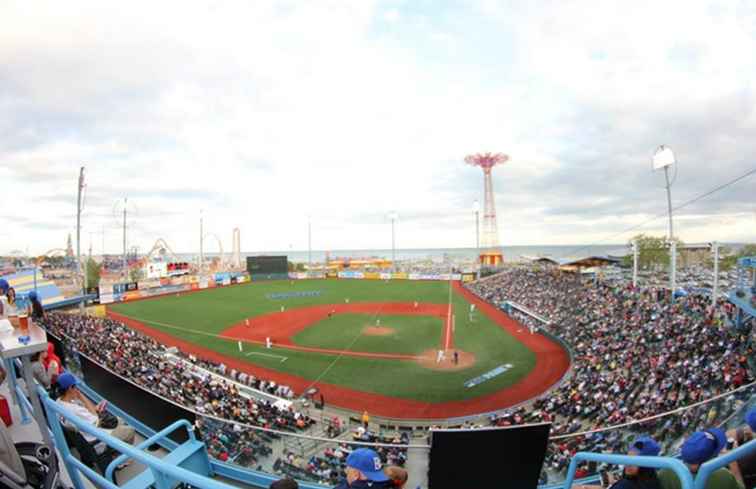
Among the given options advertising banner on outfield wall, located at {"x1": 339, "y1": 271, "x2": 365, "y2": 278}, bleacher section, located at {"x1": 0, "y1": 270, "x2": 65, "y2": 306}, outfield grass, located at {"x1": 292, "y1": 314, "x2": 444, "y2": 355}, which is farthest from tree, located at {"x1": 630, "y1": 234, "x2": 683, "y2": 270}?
bleacher section, located at {"x1": 0, "y1": 270, "x2": 65, "y2": 306}

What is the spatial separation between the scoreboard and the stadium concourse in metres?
41.8

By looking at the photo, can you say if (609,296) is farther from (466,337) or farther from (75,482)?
(75,482)

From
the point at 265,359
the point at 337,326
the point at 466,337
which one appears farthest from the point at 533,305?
the point at 265,359

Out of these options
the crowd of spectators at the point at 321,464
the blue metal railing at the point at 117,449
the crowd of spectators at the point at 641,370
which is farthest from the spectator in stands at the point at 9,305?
the crowd of spectators at the point at 641,370

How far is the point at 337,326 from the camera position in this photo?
30500mm

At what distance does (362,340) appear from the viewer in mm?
26312

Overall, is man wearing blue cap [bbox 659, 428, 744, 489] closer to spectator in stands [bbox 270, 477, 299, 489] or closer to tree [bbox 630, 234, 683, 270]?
spectator in stands [bbox 270, 477, 299, 489]

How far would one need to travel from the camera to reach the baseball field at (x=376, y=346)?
56.2 feet

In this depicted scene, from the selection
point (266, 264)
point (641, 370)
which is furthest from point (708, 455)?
point (266, 264)

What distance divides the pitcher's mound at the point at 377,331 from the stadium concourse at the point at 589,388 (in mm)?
11410

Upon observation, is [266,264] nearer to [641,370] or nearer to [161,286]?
[161,286]

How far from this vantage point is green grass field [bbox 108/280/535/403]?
1845cm

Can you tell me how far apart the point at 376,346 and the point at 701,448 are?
23.3 meters

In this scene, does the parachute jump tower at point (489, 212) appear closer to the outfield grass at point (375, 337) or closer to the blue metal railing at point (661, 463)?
the outfield grass at point (375, 337)
